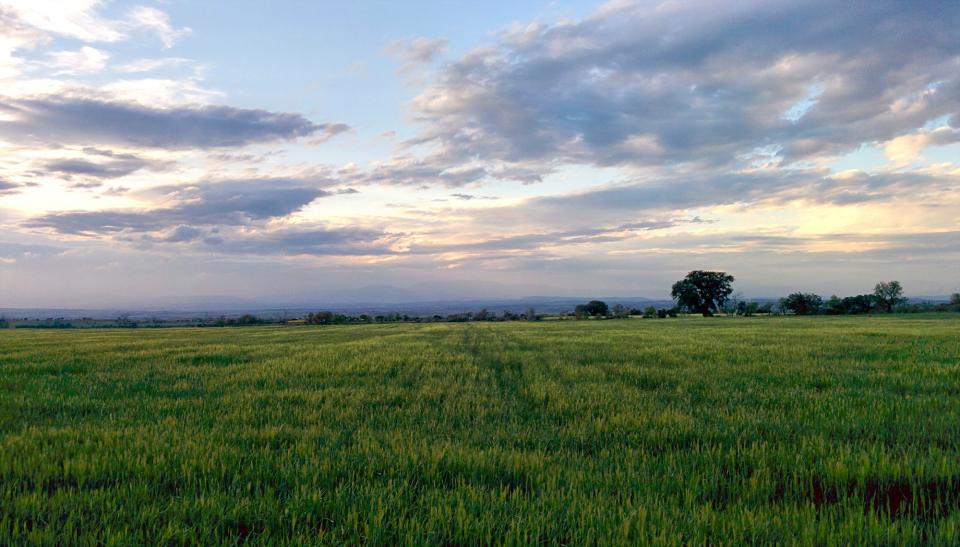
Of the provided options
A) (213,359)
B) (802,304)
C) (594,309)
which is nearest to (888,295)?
(802,304)

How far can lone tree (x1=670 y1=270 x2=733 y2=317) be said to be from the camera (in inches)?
4811

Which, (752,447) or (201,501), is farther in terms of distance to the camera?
(752,447)

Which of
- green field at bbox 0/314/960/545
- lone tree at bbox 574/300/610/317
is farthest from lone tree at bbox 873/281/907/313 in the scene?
green field at bbox 0/314/960/545

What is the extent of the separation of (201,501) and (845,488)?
18.1ft

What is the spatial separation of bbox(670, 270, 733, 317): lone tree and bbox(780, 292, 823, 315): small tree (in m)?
12.6

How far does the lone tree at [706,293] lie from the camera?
122188 millimetres

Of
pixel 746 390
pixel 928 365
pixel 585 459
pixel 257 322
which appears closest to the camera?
pixel 585 459

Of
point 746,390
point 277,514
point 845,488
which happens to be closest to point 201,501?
point 277,514

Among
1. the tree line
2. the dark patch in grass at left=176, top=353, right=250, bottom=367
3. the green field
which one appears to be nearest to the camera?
the green field

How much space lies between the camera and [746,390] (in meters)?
9.82

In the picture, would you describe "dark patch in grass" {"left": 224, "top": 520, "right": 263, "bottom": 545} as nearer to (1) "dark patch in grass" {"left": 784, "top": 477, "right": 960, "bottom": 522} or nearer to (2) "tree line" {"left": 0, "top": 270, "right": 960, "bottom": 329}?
(1) "dark patch in grass" {"left": 784, "top": 477, "right": 960, "bottom": 522}

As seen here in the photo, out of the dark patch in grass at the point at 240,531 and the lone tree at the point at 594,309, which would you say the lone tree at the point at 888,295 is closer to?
the lone tree at the point at 594,309

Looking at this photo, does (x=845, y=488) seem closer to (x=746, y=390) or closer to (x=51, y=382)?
(x=746, y=390)

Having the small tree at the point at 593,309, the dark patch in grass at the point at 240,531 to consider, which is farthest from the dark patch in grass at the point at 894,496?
the small tree at the point at 593,309
